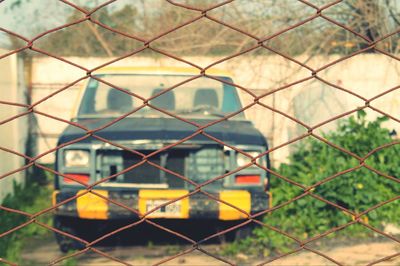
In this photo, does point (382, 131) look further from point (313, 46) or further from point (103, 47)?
point (103, 47)

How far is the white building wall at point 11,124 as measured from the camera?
275 inches

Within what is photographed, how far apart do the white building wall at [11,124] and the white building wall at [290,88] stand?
993mm

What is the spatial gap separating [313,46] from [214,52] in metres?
1.59

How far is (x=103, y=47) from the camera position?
12773 millimetres

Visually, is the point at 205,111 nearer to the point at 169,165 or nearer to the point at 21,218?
the point at 169,165

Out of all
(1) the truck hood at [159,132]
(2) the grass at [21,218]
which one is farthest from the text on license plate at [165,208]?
(2) the grass at [21,218]

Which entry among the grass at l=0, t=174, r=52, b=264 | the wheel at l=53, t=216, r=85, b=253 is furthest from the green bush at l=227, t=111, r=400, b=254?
the grass at l=0, t=174, r=52, b=264

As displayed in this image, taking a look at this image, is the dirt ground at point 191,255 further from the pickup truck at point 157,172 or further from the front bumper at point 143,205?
the front bumper at point 143,205

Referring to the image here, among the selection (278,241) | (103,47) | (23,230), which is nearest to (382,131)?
(278,241)

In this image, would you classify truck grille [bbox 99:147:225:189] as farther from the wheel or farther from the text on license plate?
the wheel

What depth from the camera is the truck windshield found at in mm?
5691

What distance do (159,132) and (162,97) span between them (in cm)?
94

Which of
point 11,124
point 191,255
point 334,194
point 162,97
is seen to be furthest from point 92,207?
point 11,124

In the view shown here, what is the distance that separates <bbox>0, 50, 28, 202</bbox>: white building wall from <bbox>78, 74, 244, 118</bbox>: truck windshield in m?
1.28
